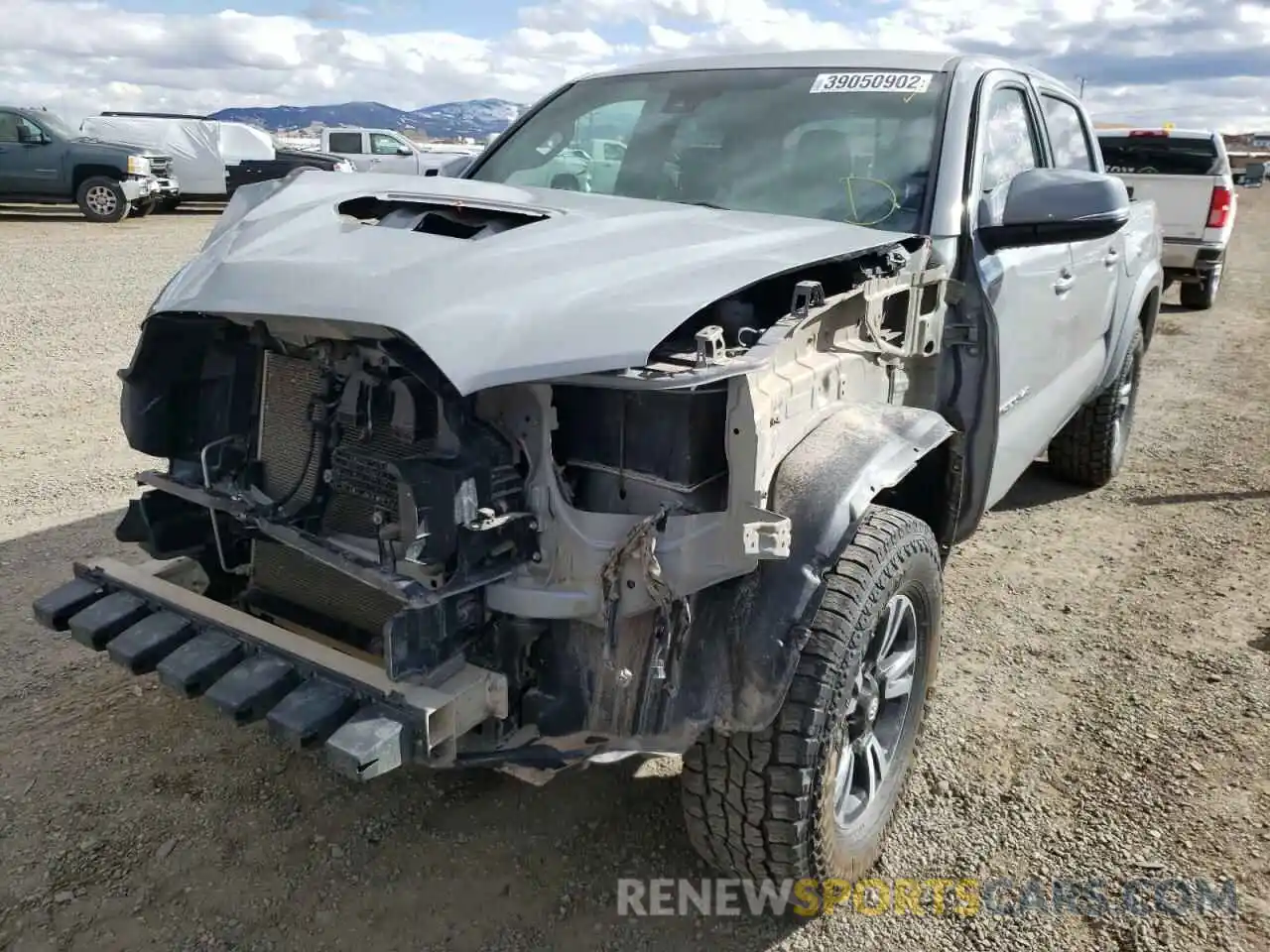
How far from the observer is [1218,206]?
414 inches

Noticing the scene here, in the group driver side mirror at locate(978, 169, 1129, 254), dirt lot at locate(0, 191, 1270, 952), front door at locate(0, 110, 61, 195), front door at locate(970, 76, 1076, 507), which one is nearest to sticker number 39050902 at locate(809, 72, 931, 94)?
front door at locate(970, 76, 1076, 507)

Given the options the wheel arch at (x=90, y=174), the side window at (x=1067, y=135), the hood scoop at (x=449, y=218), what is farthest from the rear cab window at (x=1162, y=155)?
the wheel arch at (x=90, y=174)

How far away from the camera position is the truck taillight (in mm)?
10492

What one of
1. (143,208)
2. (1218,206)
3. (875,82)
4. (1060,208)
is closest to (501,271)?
(1060,208)

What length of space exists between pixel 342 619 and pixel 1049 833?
1.95 m

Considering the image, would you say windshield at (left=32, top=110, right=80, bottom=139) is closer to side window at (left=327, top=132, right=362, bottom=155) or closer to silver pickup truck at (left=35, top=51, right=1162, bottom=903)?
side window at (left=327, top=132, right=362, bottom=155)

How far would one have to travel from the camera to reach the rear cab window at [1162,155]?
1106cm

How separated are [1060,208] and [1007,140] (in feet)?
2.72

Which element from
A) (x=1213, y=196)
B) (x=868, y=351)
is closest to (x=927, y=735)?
(x=868, y=351)

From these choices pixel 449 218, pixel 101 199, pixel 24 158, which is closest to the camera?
pixel 449 218

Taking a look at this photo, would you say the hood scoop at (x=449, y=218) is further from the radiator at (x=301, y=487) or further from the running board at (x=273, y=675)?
the running board at (x=273, y=675)

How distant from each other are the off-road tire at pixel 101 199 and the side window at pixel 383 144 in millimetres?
6027

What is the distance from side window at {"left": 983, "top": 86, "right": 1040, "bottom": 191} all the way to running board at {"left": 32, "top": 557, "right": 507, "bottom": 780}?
2459 millimetres

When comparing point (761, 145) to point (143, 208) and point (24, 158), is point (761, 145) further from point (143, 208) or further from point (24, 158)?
point (143, 208)
